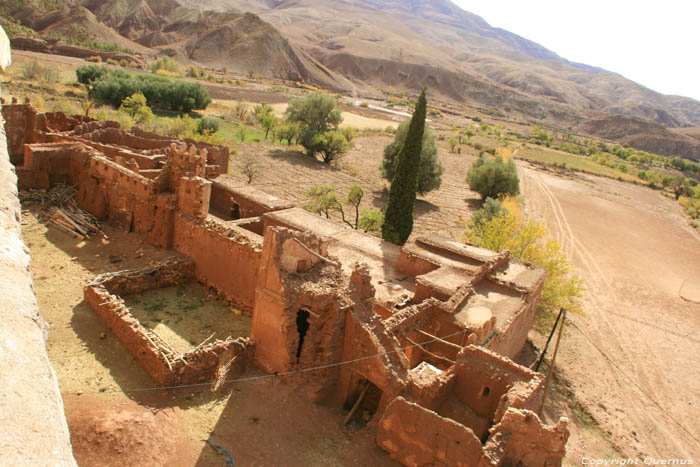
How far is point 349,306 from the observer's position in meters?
11.8

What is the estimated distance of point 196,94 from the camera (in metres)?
55.0

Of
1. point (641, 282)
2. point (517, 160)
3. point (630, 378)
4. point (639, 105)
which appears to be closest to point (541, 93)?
point (639, 105)

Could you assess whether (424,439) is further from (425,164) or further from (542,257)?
(425,164)

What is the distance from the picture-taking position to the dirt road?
17.1 m

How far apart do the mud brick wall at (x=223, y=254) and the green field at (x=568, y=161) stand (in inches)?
2580

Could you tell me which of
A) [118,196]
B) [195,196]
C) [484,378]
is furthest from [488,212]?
[118,196]

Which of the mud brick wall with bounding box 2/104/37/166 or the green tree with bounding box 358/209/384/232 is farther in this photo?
the green tree with bounding box 358/209/384/232

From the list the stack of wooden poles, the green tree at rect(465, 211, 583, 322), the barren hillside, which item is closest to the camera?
the stack of wooden poles

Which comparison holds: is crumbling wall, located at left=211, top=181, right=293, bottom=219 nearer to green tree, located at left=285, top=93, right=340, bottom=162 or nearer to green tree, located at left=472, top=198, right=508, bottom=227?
green tree, located at left=472, top=198, right=508, bottom=227

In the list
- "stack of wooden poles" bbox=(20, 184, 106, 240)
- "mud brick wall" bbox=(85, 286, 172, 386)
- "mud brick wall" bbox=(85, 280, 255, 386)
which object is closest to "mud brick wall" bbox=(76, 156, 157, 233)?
"stack of wooden poles" bbox=(20, 184, 106, 240)

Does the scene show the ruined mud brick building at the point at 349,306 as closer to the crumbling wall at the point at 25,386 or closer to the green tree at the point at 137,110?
the crumbling wall at the point at 25,386

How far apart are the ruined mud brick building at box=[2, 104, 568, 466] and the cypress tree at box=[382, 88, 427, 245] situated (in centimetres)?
404

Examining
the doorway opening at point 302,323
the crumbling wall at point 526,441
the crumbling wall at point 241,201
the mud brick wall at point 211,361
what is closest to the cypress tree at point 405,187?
the crumbling wall at point 241,201

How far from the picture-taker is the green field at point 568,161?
74188mm
